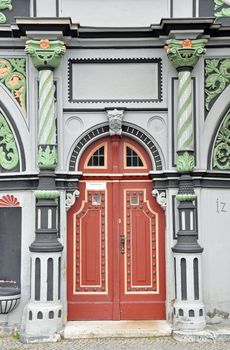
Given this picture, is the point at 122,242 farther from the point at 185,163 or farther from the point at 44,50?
the point at 44,50

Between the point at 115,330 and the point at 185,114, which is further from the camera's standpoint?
the point at 185,114

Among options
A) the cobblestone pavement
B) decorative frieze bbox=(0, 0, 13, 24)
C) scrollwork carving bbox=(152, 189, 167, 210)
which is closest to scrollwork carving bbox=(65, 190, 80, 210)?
scrollwork carving bbox=(152, 189, 167, 210)

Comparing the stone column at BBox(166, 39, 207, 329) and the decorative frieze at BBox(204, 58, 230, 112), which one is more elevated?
the decorative frieze at BBox(204, 58, 230, 112)

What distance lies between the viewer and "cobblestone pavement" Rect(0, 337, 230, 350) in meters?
6.05

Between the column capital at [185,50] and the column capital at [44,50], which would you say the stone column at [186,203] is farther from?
the column capital at [44,50]

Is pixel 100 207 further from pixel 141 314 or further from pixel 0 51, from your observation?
pixel 0 51

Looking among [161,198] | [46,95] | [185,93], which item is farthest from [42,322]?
[185,93]

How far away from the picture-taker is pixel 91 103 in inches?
272

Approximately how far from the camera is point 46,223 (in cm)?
660

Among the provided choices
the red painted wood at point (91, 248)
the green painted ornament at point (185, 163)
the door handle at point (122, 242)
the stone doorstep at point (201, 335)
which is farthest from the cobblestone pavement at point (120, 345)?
the green painted ornament at point (185, 163)

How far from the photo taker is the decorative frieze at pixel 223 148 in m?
7.01

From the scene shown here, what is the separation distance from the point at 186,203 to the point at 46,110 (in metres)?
2.32

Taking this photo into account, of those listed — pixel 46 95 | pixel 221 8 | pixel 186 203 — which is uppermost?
pixel 221 8

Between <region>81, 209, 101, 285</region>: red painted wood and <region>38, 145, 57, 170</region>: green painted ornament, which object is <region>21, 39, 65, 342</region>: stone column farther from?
<region>81, 209, 101, 285</region>: red painted wood
